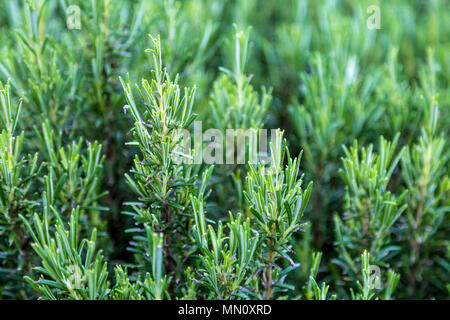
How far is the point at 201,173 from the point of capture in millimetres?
626

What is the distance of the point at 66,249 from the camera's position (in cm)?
49

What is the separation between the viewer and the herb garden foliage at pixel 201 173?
1.64ft

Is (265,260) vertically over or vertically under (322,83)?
under

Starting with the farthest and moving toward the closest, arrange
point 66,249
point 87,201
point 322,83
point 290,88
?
point 290,88
point 322,83
point 87,201
point 66,249

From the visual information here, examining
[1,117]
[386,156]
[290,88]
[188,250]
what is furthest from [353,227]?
[1,117]

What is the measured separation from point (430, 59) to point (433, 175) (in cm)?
23

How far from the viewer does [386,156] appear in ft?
1.90

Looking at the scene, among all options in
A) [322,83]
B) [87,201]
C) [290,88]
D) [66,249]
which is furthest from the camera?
[290,88]

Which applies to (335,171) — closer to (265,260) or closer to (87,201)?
(265,260)

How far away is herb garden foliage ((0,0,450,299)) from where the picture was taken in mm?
499

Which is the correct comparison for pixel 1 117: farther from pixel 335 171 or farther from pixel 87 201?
pixel 335 171
